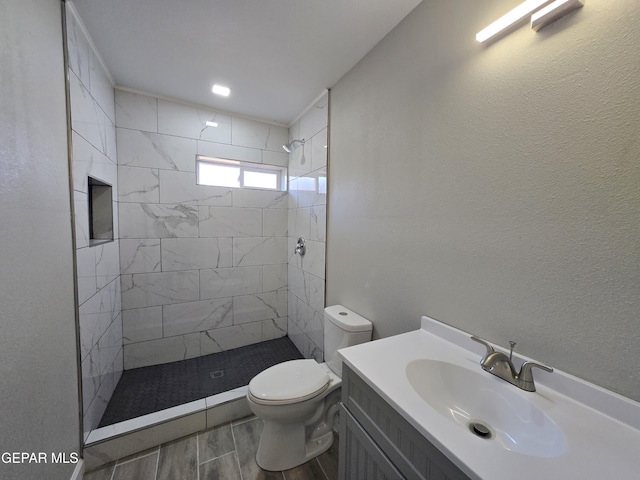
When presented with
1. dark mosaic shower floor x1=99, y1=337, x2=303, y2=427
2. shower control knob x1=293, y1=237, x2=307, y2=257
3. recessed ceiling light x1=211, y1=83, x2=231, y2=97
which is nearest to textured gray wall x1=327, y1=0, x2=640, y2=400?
shower control knob x1=293, y1=237, x2=307, y2=257

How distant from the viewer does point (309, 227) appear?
229cm

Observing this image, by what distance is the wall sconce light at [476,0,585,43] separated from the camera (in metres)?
0.74

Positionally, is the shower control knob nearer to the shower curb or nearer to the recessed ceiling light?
the shower curb

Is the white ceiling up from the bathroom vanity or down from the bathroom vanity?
up

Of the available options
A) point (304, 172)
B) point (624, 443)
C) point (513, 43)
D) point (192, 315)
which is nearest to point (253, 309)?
point (192, 315)

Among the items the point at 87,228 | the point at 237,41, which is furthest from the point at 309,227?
the point at 87,228

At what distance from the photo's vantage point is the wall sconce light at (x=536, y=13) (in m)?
0.74

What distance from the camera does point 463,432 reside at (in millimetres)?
624

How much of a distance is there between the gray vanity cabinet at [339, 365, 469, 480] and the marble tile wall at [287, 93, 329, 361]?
112 centimetres

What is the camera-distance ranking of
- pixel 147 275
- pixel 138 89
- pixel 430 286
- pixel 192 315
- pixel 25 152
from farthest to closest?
pixel 192 315 < pixel 147 275 < pixel 138 89 < pixel 430 286 < pixel 25 152

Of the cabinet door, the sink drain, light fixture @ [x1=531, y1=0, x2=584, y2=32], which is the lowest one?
the cabinet door

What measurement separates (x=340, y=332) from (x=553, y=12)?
1657 mm

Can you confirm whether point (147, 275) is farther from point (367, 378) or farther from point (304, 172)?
point (367, 378)

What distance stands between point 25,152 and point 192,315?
1806mm
